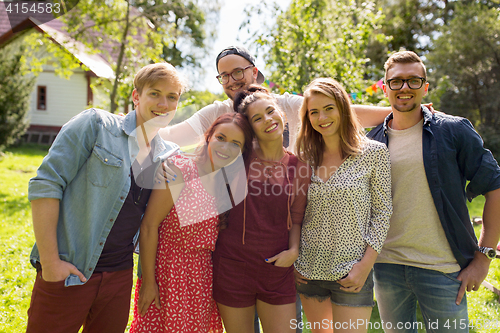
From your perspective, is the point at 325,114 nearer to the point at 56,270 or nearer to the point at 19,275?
the point at 56,270

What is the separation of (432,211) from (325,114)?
0.92m

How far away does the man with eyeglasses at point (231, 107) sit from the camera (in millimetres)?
2738

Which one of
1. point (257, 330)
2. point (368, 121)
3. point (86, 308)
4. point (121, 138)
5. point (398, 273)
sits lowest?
point (257, 330)

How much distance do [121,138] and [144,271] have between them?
2.67 ft

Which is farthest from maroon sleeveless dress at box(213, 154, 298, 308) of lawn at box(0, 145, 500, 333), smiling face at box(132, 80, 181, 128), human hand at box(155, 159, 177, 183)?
lawn at box(0, 145, 500, 333)

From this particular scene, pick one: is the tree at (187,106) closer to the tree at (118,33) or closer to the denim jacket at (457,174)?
the tree at (118,33)

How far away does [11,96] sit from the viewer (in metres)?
13.6

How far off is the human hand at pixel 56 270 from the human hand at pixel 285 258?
3.57ft

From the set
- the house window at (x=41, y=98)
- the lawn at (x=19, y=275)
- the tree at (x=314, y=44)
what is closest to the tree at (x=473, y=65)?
the lawn at (x=19, y=275)

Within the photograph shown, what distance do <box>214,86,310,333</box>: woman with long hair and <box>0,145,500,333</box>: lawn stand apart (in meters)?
2.17

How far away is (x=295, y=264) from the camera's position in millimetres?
2320

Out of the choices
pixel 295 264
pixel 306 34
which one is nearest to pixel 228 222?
pixel 295 264

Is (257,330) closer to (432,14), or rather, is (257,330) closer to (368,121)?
(368,121)

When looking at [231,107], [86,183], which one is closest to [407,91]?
[231,107]
